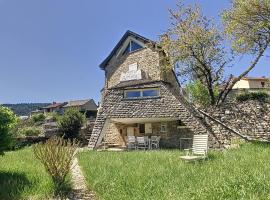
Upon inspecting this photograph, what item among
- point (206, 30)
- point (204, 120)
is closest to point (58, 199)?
point (204, 120)

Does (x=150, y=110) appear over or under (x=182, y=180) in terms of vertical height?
over

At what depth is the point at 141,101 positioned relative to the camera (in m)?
23.2

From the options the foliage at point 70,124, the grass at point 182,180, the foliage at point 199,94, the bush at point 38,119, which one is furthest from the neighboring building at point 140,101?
the bush at point 38,119

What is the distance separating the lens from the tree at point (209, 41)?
22359mm

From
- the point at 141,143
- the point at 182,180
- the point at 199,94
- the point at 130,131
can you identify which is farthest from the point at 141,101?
the point at 199,94

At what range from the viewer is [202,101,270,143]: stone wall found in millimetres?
21859

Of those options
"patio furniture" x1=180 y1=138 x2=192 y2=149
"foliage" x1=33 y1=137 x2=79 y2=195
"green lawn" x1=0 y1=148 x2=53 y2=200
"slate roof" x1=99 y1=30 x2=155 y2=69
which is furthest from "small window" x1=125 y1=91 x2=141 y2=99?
"foliage" x1=33 y1=137 x2=79 y2=195

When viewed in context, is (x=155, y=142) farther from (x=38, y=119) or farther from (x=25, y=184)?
(x=38, y=119)

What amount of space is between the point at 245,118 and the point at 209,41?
738 centimetres

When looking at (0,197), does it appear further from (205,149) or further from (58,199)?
(205,149)

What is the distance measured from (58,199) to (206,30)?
847 inches

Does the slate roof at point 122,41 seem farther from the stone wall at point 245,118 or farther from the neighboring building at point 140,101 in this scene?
the stone wall at point 245,118

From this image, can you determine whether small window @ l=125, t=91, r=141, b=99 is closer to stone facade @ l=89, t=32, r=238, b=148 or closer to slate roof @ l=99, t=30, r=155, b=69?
stone facade @ l=89, t=32, r=238, b=148

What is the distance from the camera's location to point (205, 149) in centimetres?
1583
